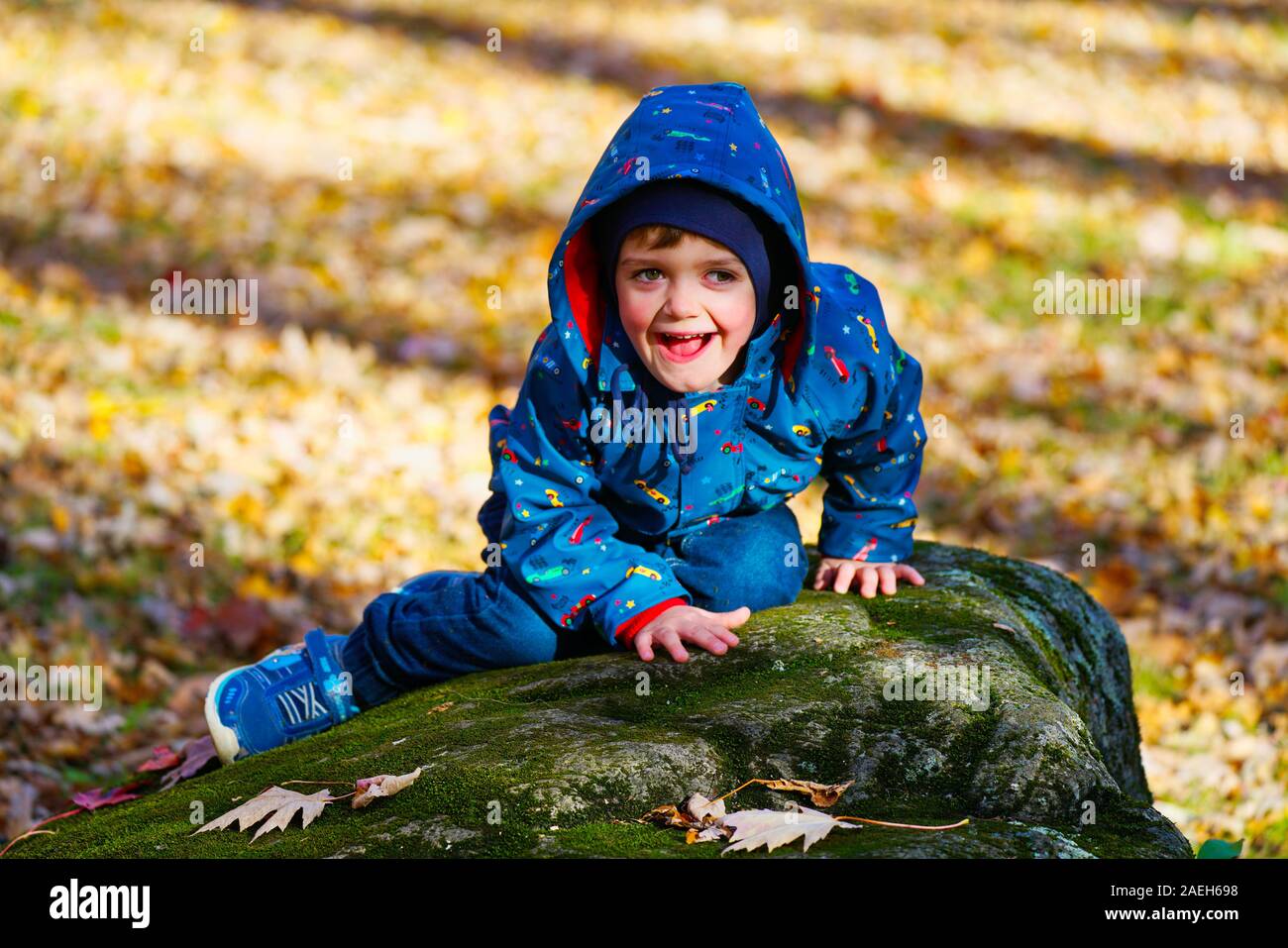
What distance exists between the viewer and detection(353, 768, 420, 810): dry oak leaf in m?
2.65

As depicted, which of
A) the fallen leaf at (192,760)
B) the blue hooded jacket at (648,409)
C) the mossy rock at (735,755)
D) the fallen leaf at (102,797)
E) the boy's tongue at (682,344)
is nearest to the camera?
the mossy rock at (735,755)

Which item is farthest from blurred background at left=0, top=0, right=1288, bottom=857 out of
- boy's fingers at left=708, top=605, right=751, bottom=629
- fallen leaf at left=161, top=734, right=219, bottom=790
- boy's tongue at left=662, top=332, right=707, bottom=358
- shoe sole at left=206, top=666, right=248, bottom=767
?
boy's tongue at left=662, top=332, right=707, bottom=358

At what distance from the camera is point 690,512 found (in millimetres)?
3703

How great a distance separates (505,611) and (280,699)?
69 cm

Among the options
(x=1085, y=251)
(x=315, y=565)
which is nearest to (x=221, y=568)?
(x=315, y=565)

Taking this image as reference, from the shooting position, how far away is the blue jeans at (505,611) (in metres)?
3.60

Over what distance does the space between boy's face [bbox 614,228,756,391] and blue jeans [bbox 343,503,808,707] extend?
23.0 inches

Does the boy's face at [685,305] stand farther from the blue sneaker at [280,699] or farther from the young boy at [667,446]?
the blue sneaker at [280,699]

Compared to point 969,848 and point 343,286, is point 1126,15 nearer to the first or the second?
point 343,286

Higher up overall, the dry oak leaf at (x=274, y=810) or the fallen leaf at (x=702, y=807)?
the fallen leaf at (x=702, y=807)

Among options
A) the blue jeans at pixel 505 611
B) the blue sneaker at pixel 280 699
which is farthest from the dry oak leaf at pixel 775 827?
the blue sneaker at pixel 280 699

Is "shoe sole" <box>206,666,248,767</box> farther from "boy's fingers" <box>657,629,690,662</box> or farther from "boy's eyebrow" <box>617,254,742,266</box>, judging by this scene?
"boy's eyebrow" <box>617,254,742,266</box>

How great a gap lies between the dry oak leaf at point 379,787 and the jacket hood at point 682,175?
1.20 metres

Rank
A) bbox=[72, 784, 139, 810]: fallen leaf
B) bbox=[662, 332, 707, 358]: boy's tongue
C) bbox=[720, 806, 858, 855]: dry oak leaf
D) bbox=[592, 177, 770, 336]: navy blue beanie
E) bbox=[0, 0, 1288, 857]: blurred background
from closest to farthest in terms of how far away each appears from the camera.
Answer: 1. bbox=[720, 806, 858, 855]: dry oak leaf
2. bbox=[592, 177, 770, 336]: navy blue beanie
3. bbox=[662, 332, 707, 358]: boy's tongue
4. bbox=[72, 784, 139, 810]: fallen leaf
5. bbox=[0, 0, 1288, 857]: blurred background
